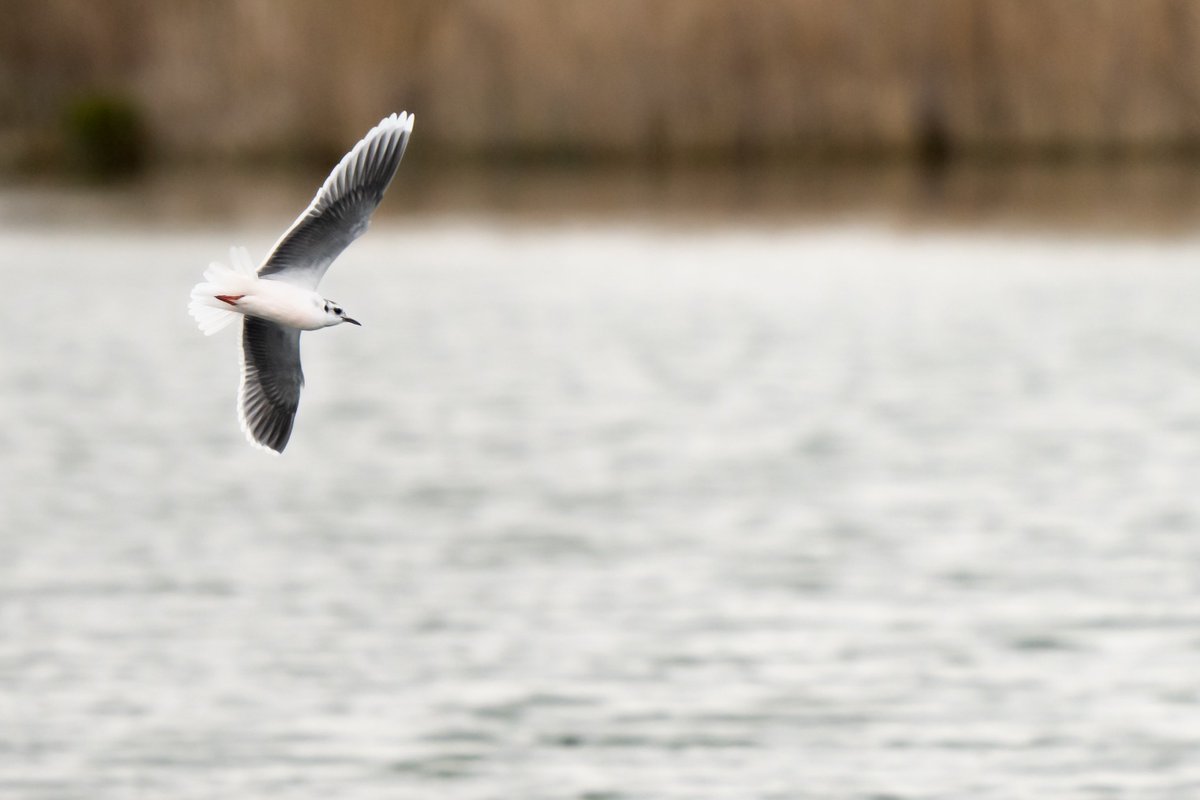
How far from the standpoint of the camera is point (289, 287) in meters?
5.82

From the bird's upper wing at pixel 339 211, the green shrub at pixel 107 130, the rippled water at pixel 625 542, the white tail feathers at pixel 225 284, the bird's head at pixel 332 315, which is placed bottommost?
the rippled water at pixel 625 542

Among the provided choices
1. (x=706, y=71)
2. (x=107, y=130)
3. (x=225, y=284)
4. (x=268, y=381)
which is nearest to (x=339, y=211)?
(x=225, y=284)

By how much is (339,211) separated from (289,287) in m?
0.44

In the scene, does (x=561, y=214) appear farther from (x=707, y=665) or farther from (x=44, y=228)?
(x=707, y=665)

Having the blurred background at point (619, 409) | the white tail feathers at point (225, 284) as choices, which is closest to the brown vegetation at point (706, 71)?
the blurred background at point (619, 409)

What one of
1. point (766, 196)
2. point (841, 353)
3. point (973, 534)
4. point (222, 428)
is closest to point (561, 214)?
point (766, 196)

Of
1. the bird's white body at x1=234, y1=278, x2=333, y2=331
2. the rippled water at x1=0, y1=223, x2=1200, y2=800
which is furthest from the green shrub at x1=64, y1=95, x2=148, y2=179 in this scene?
the bird's white body at x1=234, y1=278, x2=333, y2=331

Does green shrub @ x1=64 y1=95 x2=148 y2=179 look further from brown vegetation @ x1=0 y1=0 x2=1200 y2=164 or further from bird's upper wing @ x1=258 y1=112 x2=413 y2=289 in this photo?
bird's upper wing @ x1=258 y1=112 x2=413 y2=289

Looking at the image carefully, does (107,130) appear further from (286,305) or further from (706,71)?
(286,305)

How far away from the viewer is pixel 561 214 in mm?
32344

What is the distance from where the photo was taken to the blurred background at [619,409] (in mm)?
10602

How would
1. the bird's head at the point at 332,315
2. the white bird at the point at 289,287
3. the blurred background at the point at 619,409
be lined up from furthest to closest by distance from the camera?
the blurred background at the point at 619,409, the white bird at the point at 289,287, the bird's head at the point at 332,315

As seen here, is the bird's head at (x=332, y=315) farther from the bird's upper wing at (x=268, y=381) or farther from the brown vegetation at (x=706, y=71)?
the brown vegetation at (x=706, y=71)

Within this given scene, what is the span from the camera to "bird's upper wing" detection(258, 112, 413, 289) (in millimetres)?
6008
